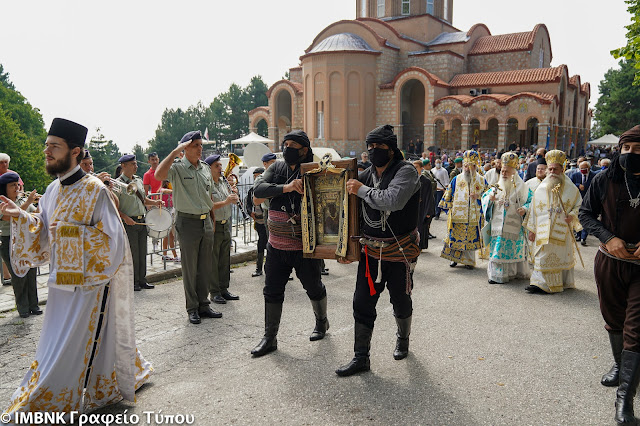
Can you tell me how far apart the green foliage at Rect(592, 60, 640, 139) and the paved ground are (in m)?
48.1

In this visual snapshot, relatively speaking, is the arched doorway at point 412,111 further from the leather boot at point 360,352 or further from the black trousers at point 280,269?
the leather boot at point 360,352

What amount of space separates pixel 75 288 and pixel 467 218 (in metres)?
6.87

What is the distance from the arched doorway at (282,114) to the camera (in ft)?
136

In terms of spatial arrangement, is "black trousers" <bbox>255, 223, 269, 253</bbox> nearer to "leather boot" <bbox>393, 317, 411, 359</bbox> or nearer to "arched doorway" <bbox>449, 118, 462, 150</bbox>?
"leather boot" <bbox>393, 317, 411, 359</bbox>

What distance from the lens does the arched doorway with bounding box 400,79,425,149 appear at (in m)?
37.4

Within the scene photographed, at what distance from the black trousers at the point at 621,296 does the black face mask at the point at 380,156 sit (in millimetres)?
1978

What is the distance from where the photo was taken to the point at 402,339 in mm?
4742

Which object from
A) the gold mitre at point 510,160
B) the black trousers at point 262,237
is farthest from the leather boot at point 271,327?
the gold mitre at point 510,160

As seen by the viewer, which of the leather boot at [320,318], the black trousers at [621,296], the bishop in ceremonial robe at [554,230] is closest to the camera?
the black trousers at [621,296]

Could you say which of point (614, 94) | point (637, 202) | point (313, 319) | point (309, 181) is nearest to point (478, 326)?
point (313, 319)

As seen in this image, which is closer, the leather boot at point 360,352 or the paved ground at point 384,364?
the paved ground at point 384,364

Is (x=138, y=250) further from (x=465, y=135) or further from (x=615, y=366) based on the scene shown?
(x=465, y=135)

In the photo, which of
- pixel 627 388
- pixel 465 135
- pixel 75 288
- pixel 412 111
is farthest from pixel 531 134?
pixel 75 288

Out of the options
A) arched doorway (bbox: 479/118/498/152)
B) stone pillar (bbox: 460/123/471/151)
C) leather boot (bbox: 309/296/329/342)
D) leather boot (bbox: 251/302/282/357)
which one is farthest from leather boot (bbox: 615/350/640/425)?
arched doorway (bbox: 479/118/498/152)
